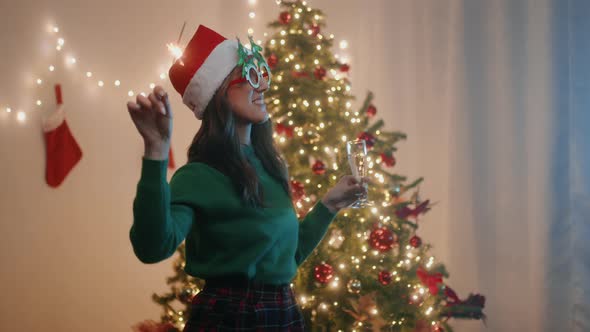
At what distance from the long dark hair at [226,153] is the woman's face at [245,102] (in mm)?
14

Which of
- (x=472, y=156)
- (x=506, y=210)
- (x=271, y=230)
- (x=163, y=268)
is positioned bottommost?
(x=271, y=230)

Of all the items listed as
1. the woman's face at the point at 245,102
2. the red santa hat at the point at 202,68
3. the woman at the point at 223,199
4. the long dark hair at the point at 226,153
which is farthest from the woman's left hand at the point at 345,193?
the red santa hat at the point at 202,68

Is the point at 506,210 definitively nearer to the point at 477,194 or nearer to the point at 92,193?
the point at 477,194

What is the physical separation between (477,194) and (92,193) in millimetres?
2544

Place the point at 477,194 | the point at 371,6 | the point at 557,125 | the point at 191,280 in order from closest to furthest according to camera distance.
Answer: the point at 191,280 < the point at 557,125 < the point at 477,194 < the point at 371,6

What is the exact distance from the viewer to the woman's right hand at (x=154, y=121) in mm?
946

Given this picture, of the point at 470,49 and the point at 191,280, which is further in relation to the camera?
the point at 470,49

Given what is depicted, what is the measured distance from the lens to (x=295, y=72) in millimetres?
2414

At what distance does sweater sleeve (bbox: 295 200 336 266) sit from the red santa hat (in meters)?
0.42

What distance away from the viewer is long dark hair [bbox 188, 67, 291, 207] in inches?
48.8

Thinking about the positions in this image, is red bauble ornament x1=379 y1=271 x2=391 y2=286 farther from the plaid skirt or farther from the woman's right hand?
the woman's right hand

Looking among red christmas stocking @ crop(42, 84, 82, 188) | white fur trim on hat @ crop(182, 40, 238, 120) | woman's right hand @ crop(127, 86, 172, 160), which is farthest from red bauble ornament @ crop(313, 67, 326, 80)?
red christmas stocking @ crop(42, 84, 82, 188)

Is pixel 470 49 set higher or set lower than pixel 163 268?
higher

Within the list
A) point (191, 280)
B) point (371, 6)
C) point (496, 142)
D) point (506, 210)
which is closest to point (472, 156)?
point (496, 142)
